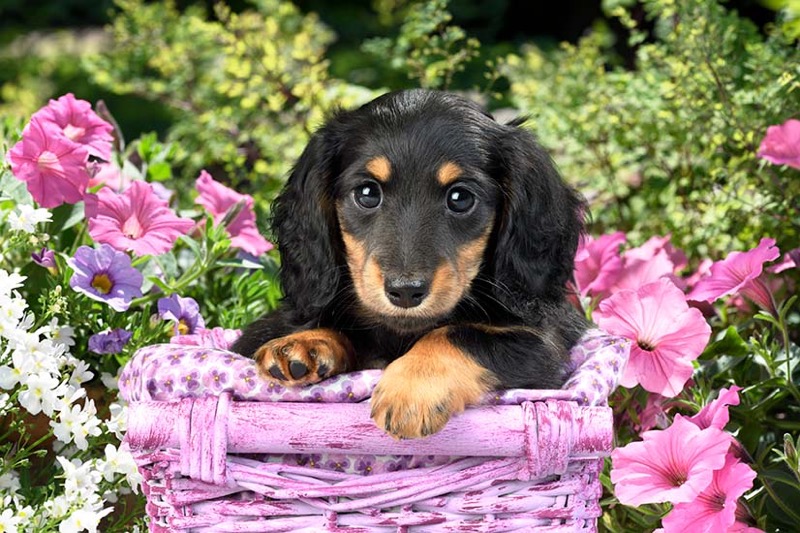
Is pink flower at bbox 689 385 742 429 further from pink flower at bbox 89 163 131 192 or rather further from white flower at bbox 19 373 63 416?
pink flower at bbox 89 163 131 192

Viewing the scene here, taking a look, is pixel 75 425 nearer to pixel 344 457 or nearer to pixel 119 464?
pixel 119 464

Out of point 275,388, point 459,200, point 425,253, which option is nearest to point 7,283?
point 275,388

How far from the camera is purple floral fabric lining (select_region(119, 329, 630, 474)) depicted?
2084 millimetres

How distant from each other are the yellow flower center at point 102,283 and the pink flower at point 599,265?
131cm

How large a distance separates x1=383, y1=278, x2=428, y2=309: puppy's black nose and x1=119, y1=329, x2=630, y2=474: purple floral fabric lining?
7.2 inches

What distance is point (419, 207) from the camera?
2424 millimetres

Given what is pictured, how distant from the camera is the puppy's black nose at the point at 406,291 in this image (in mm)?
2229

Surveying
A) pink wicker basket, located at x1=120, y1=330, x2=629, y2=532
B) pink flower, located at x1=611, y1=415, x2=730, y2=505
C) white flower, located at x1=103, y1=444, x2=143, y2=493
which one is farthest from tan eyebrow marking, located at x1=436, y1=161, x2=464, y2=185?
white flower, located at x1=103, y1=444, x2=143, y2=493

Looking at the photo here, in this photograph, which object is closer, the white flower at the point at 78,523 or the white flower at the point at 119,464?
the white flower at the point at 78,523

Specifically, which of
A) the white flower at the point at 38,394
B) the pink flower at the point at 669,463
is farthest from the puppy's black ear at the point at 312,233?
the pink flower at the point at 669,463

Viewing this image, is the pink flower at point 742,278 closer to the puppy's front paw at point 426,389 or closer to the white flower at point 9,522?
the puppy's front paw at point 426,389

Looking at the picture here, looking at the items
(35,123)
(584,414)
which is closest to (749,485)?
(584,414)

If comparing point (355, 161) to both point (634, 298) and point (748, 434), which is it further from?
point (748, 434)

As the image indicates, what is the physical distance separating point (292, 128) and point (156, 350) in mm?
2513
